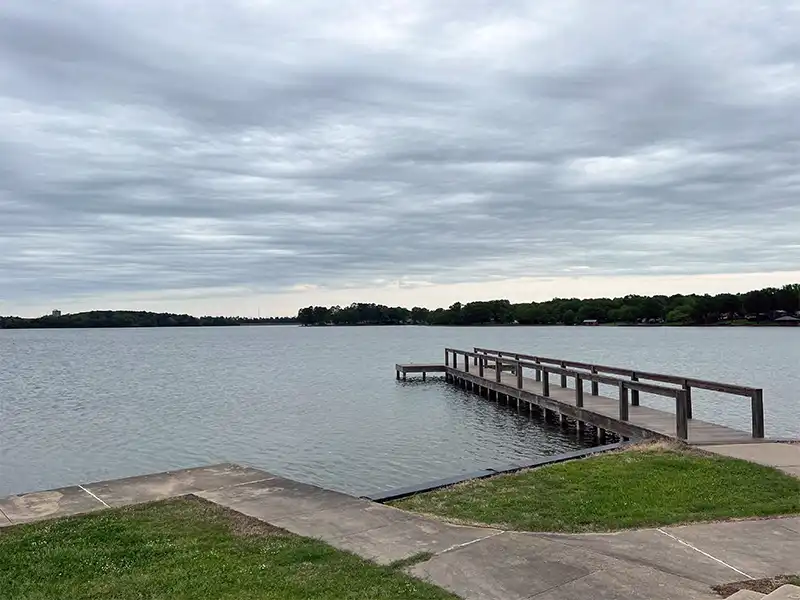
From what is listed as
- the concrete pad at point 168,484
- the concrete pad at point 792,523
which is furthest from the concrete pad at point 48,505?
the concrete pad at point 792,523

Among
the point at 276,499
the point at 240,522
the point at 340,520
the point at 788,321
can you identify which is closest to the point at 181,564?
the point at 240,522

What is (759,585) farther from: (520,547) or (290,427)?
(290,427)

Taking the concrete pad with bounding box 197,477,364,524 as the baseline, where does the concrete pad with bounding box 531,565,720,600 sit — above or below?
above

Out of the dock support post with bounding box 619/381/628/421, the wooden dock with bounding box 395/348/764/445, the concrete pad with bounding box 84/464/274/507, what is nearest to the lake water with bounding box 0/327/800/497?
the wooden dock with bounding box 395/348/764/445

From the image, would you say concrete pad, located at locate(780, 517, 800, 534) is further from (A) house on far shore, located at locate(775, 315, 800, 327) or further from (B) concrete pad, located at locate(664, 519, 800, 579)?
(A) house on far shore, located at locate(775, 315, 800, 327)

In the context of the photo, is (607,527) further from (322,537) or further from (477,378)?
(477,378)

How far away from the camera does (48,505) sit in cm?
807

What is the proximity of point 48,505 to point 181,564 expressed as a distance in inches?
133

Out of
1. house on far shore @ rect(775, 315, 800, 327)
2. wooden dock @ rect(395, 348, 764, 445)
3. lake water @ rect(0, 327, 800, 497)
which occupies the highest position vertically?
house on far shore @ rect(775, 315, 800, 327)

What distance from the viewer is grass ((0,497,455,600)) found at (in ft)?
16.5

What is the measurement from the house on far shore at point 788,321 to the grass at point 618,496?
478 ft

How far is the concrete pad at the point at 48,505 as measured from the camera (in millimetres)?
7609

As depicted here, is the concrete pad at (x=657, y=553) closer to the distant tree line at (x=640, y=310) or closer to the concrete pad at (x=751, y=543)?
the concrete pad at (x=751, y=543)

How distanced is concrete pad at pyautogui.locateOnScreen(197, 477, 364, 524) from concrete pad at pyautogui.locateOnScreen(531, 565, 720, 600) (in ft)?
10.3
